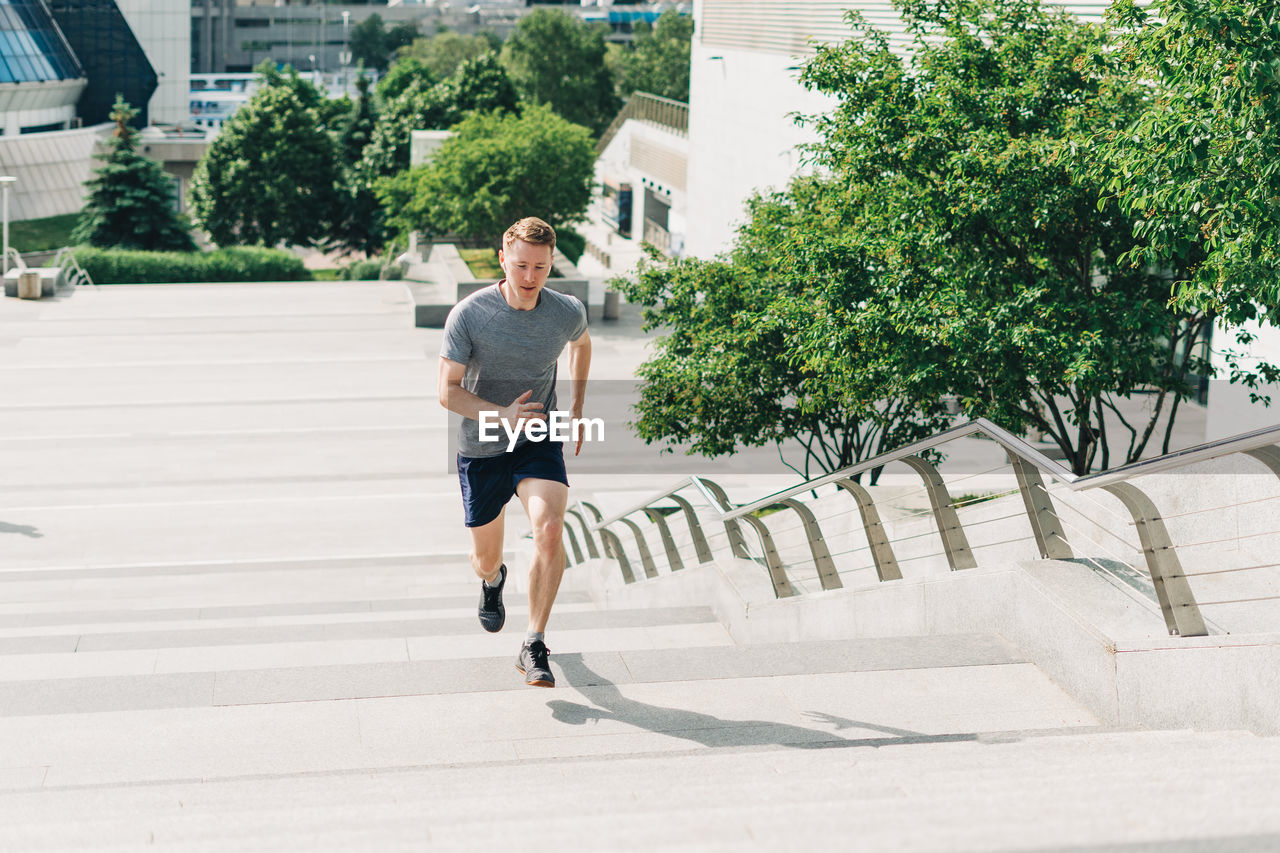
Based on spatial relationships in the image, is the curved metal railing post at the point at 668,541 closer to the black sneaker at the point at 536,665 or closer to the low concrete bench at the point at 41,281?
the black sneaker at the point at 536,665

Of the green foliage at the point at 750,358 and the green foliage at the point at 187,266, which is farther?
the green foliage at the point at 187,266

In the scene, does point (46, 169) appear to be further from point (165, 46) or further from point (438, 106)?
point (438, 106)

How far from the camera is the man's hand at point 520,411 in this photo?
5.33 meters

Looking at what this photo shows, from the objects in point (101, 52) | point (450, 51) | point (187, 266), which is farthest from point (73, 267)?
point (450, 51)

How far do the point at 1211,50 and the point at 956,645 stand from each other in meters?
4.11

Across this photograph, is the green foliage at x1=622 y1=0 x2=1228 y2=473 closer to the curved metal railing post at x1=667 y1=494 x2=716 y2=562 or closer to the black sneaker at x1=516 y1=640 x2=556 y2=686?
the curved metal railing post at x1=667 y1=494 x2=716 y2=562

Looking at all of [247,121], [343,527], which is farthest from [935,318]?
[247,121]

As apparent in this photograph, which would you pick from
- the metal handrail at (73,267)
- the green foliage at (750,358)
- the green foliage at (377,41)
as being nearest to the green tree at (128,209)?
the metal handrail at (73,267)

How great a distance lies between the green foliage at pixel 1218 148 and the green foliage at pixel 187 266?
38530mm

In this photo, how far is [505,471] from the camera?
566cm

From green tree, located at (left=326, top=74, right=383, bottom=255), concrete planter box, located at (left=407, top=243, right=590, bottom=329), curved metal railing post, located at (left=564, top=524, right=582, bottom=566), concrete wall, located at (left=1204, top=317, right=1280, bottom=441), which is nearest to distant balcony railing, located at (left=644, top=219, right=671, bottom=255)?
green tree, located at (left=326, top=74, right=383, bottom=255)

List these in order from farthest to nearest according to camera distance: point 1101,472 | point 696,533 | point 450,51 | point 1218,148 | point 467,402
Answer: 1. point 450,51
2. point 696,533
3. point 1218,148
4. point 467,402
5. point 1101,472

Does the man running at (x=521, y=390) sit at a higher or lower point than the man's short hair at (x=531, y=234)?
lower

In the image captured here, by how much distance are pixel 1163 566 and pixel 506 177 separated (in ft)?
97.2
